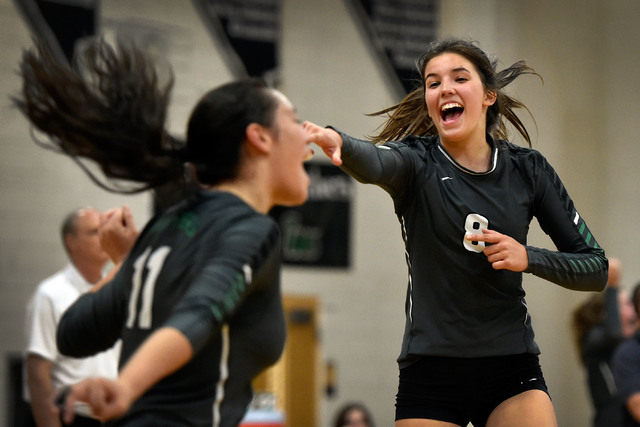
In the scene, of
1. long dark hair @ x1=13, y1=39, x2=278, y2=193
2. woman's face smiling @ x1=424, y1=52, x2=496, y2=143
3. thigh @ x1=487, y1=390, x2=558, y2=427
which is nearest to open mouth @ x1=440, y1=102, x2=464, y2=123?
woman's face smiling @ x1=424, y1=52, x2=496, y2=143

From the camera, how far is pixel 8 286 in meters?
7.80

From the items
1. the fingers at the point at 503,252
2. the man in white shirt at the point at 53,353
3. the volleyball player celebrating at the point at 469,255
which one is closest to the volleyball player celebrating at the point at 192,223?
the volleyball player celebrating at the point at 469,255

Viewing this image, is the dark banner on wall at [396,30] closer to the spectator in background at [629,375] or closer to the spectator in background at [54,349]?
the spectator in background at [629,375]

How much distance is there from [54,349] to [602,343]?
3.99m

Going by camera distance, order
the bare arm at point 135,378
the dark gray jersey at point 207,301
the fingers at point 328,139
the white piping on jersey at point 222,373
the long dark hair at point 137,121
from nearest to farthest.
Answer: the bare arm at point 135,378, the dark gray jersey at point 207,301, the white piping on jersey at point 222,373, the long dark hair at point 137,121, the fingers at point 328,139

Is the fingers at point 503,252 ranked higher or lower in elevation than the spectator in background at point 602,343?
higher

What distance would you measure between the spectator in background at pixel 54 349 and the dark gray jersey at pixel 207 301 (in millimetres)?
3030

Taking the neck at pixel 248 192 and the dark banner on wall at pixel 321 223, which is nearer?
the neck at pixel 248 192

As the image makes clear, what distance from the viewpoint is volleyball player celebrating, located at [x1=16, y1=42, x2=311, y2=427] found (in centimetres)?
208

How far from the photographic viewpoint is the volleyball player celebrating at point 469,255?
3092 millimetres

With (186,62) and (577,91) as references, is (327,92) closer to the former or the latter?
(186,62)

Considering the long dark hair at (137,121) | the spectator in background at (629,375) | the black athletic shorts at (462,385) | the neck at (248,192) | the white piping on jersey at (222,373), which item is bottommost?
the spectator in background at (629,375)

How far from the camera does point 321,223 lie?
9344mm

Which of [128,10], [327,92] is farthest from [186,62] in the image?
[327,92]
